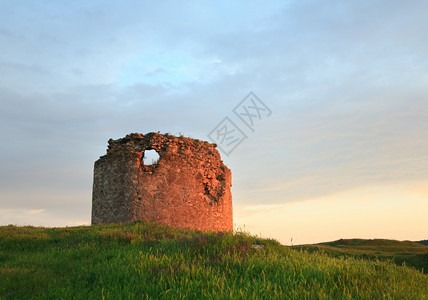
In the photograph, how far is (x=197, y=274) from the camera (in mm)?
6270

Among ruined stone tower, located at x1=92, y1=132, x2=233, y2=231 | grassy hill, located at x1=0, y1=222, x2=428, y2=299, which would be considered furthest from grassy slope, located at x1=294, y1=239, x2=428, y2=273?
ruined stone tower, located at x1=92, y1=132, x2=233, y2=231

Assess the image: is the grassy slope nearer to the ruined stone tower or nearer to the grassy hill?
the grassy hill

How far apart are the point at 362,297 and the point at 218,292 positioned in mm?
2197

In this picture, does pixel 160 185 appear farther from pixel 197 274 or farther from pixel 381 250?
pixel 381 250

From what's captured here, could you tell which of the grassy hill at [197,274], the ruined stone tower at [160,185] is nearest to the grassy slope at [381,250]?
the grassy hill at [197,274]

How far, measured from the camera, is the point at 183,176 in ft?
55.3

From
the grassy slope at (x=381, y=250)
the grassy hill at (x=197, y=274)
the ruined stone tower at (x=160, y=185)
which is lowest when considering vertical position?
the grassy slope at (x=381, y=250)

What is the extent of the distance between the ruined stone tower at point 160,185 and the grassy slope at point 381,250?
17.2ft

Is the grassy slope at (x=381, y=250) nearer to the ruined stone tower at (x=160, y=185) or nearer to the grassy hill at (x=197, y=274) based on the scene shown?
the grassy hill at (x=197, y=274)

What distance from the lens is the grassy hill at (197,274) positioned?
562 cm

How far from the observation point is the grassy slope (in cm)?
1614

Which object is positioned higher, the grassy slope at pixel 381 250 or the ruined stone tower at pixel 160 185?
the ruined stone tower at pixel 160 185

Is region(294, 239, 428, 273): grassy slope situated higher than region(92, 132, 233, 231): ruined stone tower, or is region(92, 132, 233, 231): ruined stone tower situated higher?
region(92, 132, 233, 231): ruined stone tower

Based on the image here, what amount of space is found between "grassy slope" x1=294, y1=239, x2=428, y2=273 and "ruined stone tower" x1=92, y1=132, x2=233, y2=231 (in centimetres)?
524
